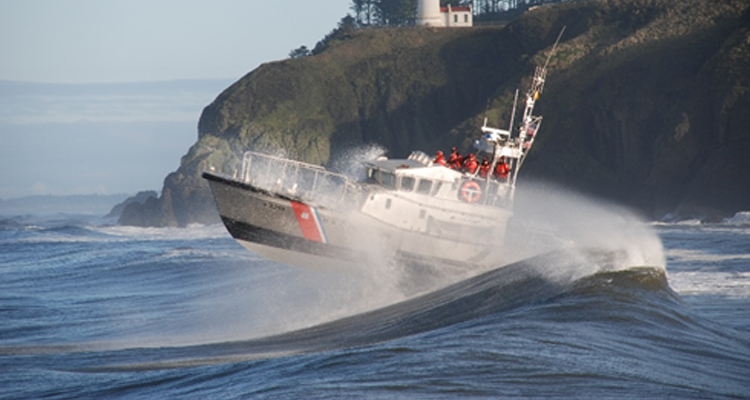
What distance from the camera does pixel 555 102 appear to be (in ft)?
237

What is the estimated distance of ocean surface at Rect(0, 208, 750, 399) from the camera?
34.9 ft

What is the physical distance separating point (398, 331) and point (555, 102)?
58.5 m

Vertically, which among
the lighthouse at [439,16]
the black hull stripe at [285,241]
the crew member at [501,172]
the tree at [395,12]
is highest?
the tree at [395,12]

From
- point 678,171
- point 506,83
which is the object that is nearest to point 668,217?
point 678,171

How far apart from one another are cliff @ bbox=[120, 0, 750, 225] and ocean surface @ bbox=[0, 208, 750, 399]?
101 ft

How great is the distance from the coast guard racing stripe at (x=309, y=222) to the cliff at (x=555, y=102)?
122ft

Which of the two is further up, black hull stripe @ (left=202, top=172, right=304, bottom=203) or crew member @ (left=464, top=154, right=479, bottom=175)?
crew member @ (left=464, top=154, right=479, bottom=175)

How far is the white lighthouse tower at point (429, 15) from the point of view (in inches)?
4053

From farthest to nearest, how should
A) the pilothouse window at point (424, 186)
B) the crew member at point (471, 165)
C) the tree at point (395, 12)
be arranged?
the tree at point (395, 12) < the crew member at point (471, 165) < the pilothouse window at point (424, 186)

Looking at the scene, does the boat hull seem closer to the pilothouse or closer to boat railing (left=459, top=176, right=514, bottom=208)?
the pilothouse

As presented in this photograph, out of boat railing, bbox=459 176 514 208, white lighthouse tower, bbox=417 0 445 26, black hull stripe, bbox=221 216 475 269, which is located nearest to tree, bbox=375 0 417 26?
white lighthouse tower, bbox=417 0 445 26

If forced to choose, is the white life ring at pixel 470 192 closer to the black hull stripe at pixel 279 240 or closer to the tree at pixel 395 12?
the black hull stripe at pixel 279 240

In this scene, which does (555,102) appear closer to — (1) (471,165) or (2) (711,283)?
(2) (711,283)

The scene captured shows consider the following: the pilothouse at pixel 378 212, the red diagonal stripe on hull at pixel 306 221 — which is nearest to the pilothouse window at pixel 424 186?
the pilothouse at pixel 378 212
